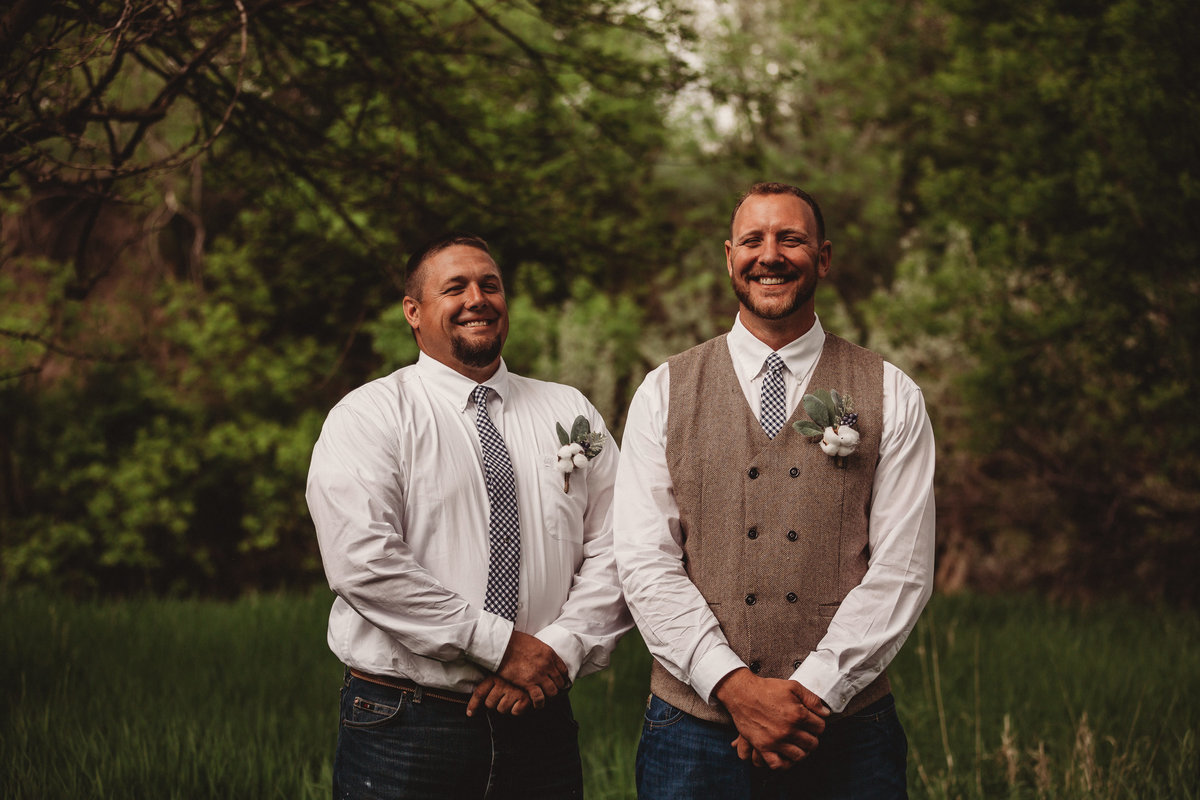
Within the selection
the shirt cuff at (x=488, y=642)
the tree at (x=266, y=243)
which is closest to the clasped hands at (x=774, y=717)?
the shirt cuff at (x=488, y=642)

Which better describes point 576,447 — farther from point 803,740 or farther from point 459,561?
point 803,740

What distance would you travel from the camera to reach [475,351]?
279 cm

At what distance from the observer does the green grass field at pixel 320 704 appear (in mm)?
3924

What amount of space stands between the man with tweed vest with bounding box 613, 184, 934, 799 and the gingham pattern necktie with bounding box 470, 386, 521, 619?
0.31 metres

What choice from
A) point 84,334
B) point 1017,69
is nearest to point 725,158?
point 1017,69

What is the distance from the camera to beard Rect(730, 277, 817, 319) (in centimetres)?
251

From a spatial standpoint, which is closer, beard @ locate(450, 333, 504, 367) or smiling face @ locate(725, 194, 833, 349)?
smiling face @ locate(725, 194, 833, 349)

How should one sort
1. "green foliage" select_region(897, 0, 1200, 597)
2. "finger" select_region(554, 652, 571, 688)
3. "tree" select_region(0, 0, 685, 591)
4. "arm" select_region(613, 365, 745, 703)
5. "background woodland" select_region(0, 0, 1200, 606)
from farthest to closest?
"green foliage" select_region(897, 0, 1200, 597) < "tree" select_region(0, 0, 685, 591) < "background woodland" select_region(0, 0, 1200, 606) < "finger" select_region(554, 652, 571, 688) < "arm" select_region(613, 365, 745, 703)

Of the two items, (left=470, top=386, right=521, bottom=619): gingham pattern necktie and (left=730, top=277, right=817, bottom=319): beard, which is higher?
(left=730, top=277, right=817, bottom=319): beard

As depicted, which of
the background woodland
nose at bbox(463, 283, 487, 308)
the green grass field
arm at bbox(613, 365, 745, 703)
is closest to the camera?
arm at bbox(613, 365, 745, 703)

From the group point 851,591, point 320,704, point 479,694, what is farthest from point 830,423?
point 320,704

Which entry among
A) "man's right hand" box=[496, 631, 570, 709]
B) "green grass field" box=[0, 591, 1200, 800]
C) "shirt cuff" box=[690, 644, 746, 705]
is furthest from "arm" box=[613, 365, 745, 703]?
"green grass field" box=[0, 591, 1200, 800]

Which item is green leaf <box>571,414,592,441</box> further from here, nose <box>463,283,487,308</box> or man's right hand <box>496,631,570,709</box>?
man's right hand <box>496,631,570,709</box>

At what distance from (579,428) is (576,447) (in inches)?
2.2
